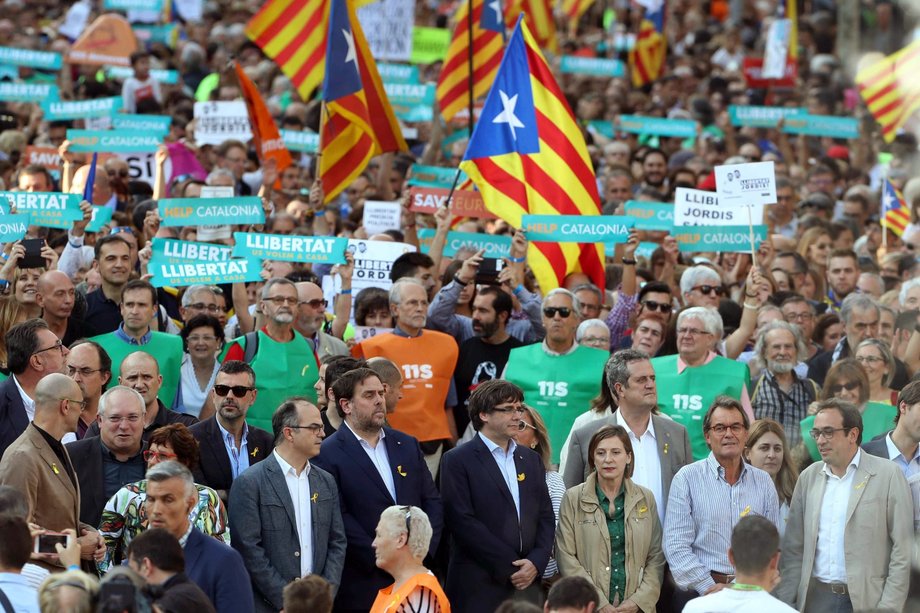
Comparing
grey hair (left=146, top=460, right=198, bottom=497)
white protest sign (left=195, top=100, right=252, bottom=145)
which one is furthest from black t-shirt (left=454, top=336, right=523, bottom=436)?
white protest sign (left=195, top=100, right=252, bottom=145)

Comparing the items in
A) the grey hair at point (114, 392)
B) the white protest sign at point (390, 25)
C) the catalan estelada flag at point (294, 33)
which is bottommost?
the grey hair at point (114, 392)

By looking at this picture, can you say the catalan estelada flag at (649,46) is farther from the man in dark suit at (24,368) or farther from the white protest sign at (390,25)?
the man in dark suit at (24,368)

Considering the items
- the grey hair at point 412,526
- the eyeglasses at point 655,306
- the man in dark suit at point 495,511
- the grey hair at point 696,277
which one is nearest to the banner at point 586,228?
the grey hair at point 696,277

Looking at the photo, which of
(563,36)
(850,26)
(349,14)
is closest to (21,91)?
(349,14)

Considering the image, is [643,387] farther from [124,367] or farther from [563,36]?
[563,36]

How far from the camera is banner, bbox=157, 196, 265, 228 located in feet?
42.3

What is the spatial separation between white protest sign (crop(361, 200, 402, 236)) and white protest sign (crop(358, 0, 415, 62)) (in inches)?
242

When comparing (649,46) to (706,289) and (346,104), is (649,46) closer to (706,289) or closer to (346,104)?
(346,104)

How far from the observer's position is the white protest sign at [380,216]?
49.5ft

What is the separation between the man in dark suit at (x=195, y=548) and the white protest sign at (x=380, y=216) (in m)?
7.24

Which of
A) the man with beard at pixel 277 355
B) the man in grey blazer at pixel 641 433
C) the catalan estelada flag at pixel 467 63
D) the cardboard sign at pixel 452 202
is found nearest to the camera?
the man in grey blazer at pixel 641 433

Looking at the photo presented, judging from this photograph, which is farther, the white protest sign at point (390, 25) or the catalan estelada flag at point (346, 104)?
the white protest sign at point (390, 25)

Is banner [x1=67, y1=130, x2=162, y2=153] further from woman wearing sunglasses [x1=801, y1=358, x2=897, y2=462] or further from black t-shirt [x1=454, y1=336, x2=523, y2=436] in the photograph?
woman wearing sunglasses [x1=801, y1=358, x2=897, y2=462]

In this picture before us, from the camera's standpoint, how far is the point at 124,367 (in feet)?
32.3
